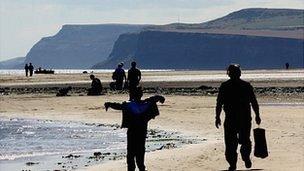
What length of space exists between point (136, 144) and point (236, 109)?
2.05 m

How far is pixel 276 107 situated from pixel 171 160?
16733mm

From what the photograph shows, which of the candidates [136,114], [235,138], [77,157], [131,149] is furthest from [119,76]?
[136,114]

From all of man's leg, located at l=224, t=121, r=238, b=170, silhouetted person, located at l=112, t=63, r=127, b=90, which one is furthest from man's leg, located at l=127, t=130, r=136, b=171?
silhouetted person, located at l=112, t=63, r=127, b=90

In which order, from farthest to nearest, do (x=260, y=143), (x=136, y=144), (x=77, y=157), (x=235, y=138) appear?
1. (x=77, y=157)
2. (x=260, y=143)
3. (x=235, y=138)
4. (x=136, y=144)

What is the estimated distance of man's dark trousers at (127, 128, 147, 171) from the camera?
13.9 metres

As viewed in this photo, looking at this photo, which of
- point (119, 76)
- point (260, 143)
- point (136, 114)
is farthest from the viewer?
point (119, 76)

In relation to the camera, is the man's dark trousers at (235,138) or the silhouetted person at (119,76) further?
the silhouetted person at (119,76)

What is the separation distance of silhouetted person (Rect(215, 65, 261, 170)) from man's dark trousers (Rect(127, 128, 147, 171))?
5.80 ft

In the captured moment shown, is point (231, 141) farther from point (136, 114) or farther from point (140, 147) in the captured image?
point (136, 114)

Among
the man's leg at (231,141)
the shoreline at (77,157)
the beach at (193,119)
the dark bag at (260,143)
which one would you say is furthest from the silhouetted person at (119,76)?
the man's leg at (231,141)

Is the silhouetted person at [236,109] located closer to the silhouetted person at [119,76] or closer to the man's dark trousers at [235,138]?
the man's dark trousers at [235,138]

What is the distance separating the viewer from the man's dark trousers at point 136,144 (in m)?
13.9

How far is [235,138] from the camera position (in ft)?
49.0

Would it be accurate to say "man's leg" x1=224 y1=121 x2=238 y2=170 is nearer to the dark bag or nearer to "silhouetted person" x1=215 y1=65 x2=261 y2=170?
"silhouetted person" x1=215 y1=65 x2=261 y2=170
